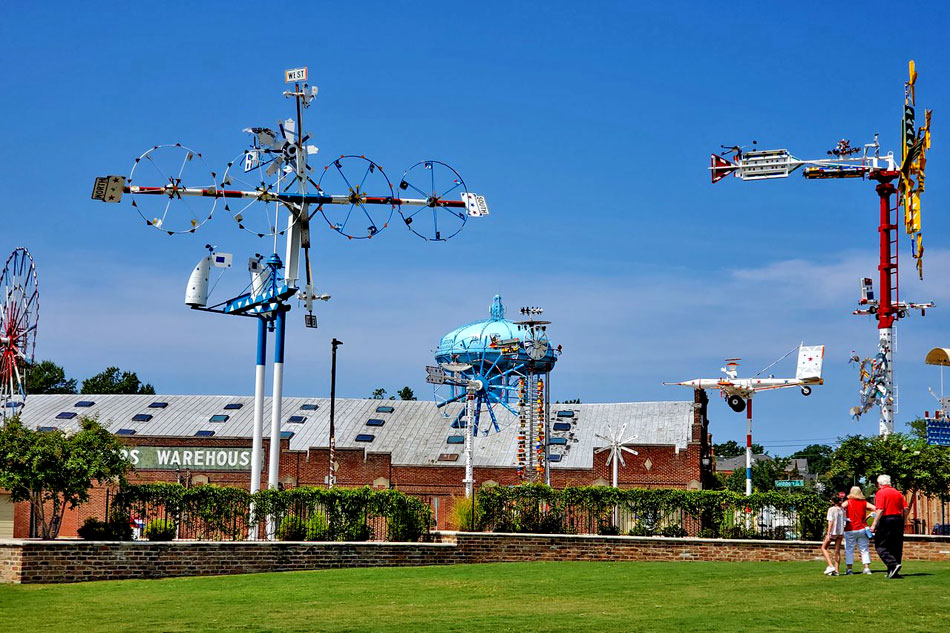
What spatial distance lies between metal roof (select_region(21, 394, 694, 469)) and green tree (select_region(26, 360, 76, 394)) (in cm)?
2300

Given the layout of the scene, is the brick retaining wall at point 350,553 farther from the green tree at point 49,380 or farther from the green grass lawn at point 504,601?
the green tree at point 49,380

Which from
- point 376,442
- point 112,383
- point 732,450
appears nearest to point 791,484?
point 376,442

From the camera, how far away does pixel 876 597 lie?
15.8 metres

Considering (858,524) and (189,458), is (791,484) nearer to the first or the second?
(858,524)

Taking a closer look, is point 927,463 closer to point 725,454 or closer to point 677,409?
point 677,409

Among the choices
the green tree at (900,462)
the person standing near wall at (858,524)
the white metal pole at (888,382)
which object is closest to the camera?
the person standing near wall at (858,524)

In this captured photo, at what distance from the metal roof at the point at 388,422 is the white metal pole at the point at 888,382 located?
1711 cm

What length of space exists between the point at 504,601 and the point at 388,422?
4190 centimetres

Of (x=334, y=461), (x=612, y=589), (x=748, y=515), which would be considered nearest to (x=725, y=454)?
(x=334, y=461)

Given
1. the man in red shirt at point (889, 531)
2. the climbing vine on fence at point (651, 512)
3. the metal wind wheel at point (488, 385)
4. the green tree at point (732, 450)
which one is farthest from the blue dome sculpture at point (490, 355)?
the green tree at point (732, 450)

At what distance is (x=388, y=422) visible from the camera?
59.0 m

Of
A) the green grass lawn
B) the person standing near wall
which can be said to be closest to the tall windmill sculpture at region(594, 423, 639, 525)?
the green grass lawn

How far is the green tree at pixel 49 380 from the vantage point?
3199 inches

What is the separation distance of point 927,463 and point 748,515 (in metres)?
4.91
